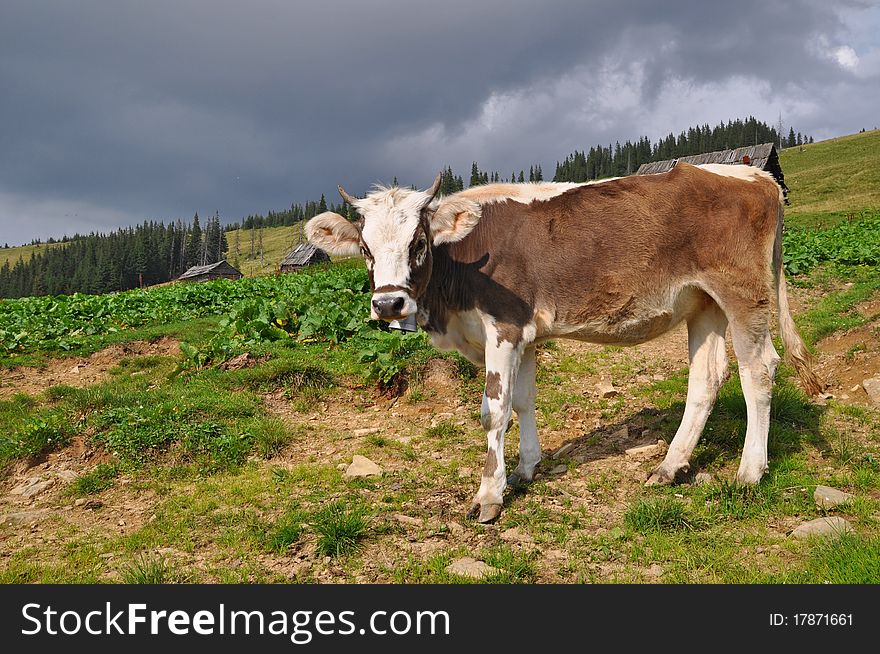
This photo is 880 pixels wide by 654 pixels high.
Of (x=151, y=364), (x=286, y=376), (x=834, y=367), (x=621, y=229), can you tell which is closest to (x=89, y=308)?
(x=151, y=364)

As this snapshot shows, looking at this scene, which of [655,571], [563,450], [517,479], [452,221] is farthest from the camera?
[563,450]

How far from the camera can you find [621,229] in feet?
18.6

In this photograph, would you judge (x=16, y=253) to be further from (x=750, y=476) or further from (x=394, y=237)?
(x=750, y=476)

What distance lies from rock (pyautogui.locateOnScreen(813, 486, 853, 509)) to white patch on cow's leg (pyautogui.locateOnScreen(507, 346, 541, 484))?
8.07 ft

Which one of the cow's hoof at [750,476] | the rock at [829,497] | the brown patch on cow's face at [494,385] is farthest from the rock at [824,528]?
the brown patch on cow's face at [494,385]

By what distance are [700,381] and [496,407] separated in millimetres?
2280

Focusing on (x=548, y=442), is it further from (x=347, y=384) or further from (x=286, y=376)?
(x=286, y=376)

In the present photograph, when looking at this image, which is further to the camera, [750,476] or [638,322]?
[638,322]

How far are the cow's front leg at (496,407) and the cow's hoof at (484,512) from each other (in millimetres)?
28

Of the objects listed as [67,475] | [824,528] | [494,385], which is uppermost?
[494,385]

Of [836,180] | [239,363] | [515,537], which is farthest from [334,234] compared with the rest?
[836,180]

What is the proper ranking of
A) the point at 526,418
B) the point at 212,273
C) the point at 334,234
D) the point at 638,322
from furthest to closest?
the point at 212,273 < the point at 526,418 < the point at 638,322 < the point at 334,234

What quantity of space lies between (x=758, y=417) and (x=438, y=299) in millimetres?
3267

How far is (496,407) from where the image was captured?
5.48m
